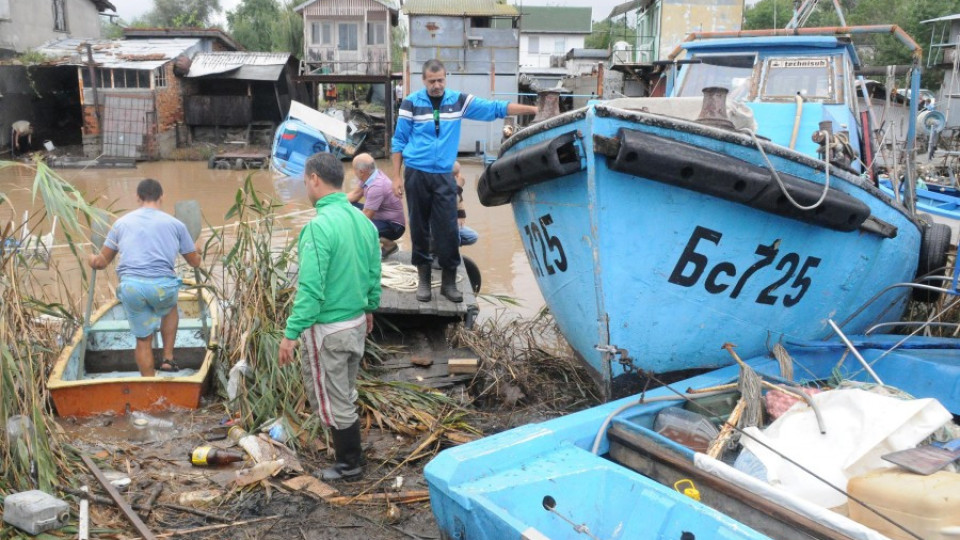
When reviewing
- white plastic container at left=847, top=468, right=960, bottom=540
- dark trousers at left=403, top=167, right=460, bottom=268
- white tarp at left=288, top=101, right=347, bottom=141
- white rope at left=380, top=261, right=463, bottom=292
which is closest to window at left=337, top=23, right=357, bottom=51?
white tarp at left=288, top=101, right=347, bottom=141

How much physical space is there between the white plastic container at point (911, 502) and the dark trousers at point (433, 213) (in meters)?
3.45

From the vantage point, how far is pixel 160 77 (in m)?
25.0

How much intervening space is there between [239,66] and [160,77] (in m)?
2.54

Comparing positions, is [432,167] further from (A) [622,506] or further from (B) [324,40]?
(B) [324,40]

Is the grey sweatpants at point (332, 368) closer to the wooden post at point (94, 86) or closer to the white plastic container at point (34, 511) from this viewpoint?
the white plastic container at point (34, 511)

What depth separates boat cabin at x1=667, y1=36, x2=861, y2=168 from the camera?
5609 mm

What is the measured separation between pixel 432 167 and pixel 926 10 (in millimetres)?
34735

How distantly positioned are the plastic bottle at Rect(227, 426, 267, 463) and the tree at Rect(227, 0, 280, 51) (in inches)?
1518

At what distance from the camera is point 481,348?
5.63m

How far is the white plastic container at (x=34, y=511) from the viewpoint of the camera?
330cm

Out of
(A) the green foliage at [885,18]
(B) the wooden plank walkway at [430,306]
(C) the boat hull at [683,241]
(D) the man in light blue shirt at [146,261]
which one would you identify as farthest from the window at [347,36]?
(C) the boat hull at [683,241]

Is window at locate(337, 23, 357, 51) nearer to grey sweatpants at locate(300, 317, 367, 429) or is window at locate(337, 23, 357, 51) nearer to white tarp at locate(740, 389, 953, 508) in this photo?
grey sweatpants at locate(300, 317, 367, 429)

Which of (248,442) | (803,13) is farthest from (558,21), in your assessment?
(248,442)

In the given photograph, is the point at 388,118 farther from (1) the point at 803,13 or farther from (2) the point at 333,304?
(2) the point at 333,304
